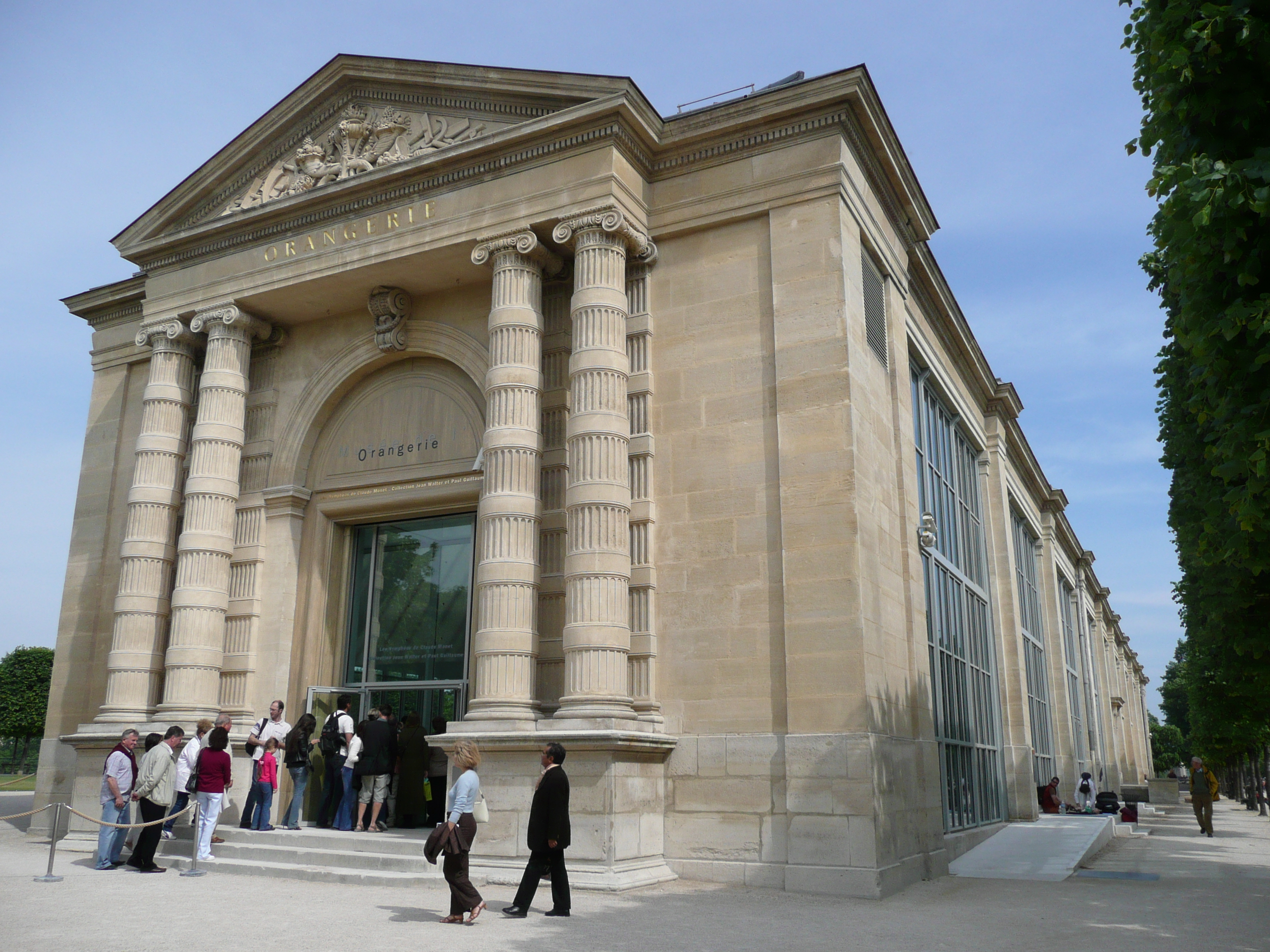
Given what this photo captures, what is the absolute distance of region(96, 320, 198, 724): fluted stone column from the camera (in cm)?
1758

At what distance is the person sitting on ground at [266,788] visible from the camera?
1517 centimetres

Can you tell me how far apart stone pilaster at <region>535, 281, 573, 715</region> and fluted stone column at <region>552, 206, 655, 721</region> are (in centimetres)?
53

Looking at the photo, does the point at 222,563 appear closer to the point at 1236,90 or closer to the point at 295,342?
the point at 295,342

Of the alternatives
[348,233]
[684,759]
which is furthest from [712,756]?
[348,233]

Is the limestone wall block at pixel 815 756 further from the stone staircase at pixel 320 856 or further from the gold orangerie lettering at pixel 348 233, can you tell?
the gold orangerie lettering at pixel 348 233

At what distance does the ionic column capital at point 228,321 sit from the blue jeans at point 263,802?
27.8 ft

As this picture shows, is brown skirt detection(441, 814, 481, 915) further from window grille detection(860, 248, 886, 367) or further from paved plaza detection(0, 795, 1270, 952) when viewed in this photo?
window grille detection(860, 248, 886, 367)

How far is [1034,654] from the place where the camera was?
106ft

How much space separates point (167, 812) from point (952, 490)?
1756 centimetres

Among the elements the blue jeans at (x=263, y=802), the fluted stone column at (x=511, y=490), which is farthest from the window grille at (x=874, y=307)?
the blue jeans at (x=263, y=802)

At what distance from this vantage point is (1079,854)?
17.5m

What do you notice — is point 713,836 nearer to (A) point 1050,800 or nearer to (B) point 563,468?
(B) point 563,468

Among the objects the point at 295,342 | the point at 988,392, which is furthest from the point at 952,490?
the point at 295,342

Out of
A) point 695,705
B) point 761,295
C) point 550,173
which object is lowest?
point 695,705
